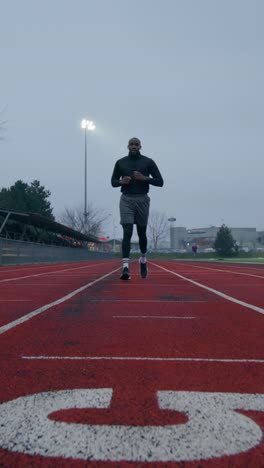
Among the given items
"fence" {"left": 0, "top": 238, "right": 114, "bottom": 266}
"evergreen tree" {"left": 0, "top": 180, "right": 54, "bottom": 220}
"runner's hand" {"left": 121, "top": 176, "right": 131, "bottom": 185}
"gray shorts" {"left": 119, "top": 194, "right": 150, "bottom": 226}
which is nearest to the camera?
"runner's hand" {"left": 121, "top": 176, "right": 131, "bottom": 185}

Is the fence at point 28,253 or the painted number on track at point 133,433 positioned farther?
the fence at point 28,253

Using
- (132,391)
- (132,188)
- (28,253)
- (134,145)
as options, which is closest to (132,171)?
(132,188)

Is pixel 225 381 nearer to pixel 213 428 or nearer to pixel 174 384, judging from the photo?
pixel 174 384

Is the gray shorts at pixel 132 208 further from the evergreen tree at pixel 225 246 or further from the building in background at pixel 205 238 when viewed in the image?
the building in background at pixel 205 238

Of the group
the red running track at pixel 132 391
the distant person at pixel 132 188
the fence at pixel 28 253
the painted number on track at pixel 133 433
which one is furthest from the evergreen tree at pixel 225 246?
the painted number on track at pixel 133 433

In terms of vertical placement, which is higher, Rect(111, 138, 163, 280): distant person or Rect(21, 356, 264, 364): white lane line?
Rect(111, 138, 163, 280): distant person

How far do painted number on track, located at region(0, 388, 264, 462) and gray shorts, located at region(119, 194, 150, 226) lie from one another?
5.64 metres

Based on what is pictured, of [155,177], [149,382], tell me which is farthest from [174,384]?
[155,177]

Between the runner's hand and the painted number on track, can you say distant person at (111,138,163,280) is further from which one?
the painted number on track

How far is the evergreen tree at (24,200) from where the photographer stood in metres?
47.6

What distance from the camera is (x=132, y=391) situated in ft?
5.21

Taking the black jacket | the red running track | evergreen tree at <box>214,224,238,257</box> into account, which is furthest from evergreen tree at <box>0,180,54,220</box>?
the red running track

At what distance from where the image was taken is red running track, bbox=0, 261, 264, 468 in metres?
1.11

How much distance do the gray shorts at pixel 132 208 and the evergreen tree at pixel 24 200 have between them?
135 ft
